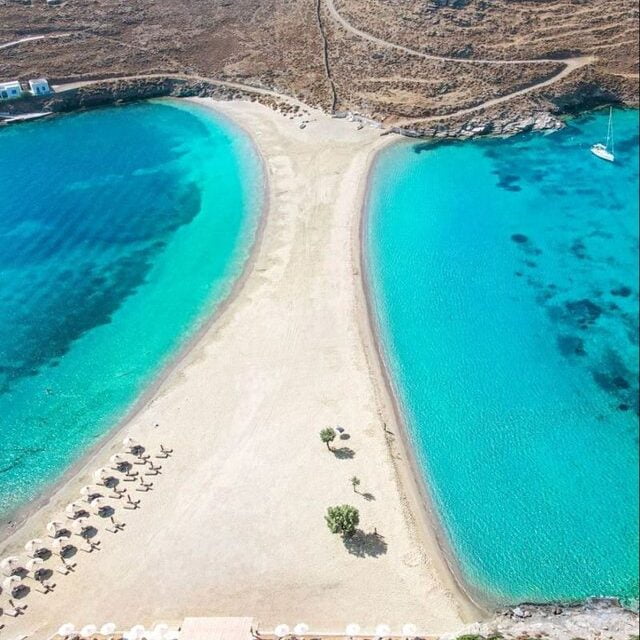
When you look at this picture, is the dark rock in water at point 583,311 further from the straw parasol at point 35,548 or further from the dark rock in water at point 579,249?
the straw parasol at point 35,548

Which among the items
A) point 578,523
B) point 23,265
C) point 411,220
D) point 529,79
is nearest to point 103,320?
point 23,265

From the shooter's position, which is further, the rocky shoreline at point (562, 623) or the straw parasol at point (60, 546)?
the straw parasol at point (60, 546)

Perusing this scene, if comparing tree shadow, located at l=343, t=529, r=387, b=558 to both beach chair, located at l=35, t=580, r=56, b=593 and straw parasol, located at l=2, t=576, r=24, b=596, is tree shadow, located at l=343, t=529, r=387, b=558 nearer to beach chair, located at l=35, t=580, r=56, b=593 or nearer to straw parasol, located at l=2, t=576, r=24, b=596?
beach chair, located at l=35, t=580, r=56, b=593

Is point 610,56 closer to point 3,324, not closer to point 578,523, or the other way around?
point 578,523

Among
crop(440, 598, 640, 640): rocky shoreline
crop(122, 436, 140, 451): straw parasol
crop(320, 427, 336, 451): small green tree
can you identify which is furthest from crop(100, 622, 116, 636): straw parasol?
crop(440, 598, 640, 640): rocky shoreline

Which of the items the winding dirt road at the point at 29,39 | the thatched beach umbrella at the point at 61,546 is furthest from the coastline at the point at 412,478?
the winding dirt road at the point at 29,39

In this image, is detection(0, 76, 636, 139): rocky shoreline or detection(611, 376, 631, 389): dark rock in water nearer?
detection(611, 376, 631, 389): dark rock in water
